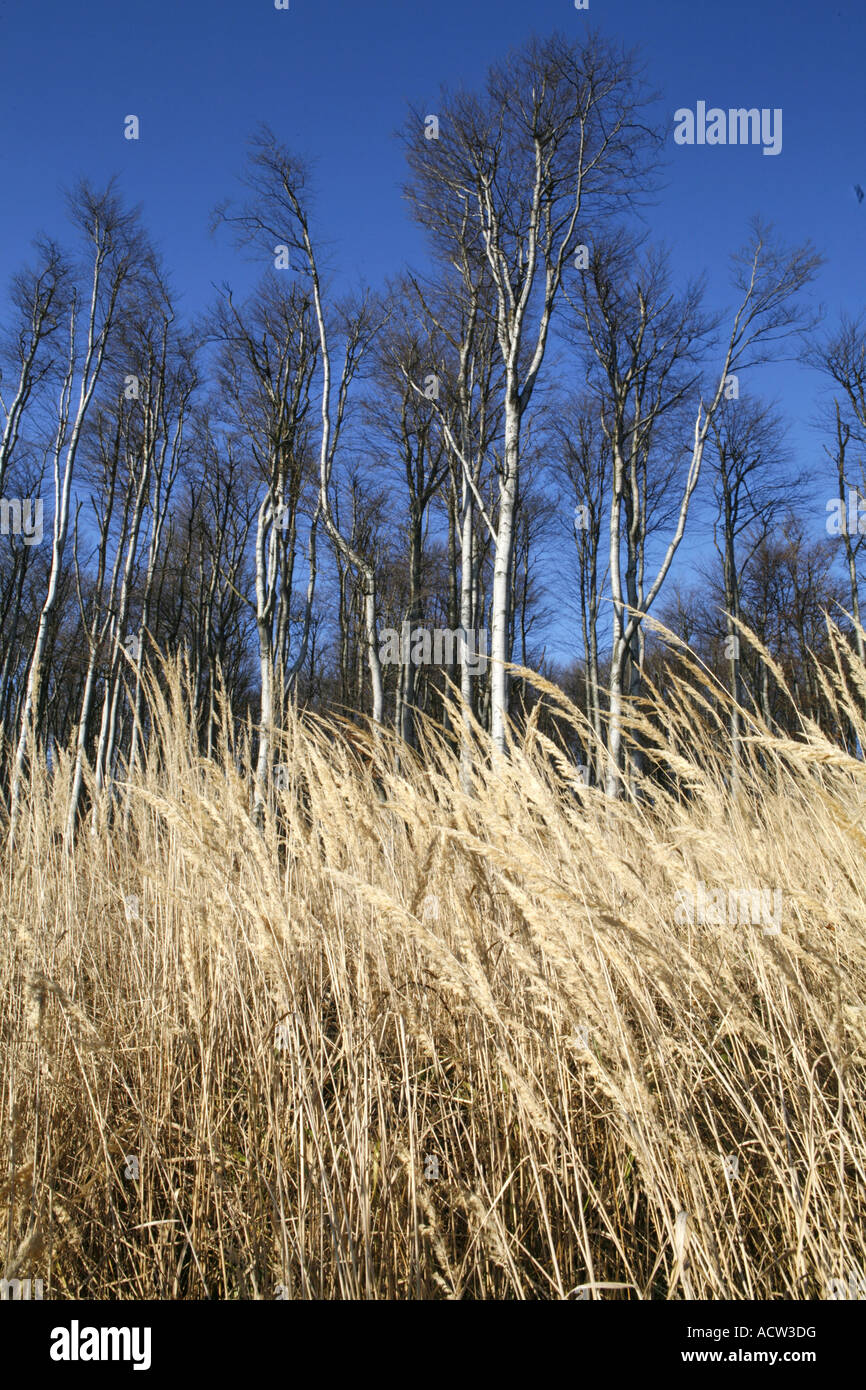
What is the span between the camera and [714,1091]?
1.62m

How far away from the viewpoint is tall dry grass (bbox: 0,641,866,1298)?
3.70ft

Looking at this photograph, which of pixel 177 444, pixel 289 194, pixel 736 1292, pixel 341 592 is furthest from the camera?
pixel 341 592

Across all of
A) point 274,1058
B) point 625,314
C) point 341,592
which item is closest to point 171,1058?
point 274,1058

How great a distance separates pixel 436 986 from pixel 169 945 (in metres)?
1.00

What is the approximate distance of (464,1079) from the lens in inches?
74.9

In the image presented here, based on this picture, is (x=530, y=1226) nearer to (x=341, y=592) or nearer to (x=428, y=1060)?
(x=428, y=1060)

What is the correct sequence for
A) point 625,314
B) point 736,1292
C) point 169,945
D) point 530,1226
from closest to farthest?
point 736,1292 < point 530,1226 < point 169,945 < point 625,314

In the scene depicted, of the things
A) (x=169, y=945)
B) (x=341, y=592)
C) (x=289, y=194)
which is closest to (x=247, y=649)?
(x=341, y=592)

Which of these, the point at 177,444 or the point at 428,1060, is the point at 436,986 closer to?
the point at 428,1060

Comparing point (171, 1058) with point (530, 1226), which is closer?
point (530, 1226)

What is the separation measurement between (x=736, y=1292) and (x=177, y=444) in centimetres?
1413

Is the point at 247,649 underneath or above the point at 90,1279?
above

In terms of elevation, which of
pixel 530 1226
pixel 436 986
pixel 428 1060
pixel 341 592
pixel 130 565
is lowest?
pixel 530 1226

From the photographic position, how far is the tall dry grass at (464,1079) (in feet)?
3.70
